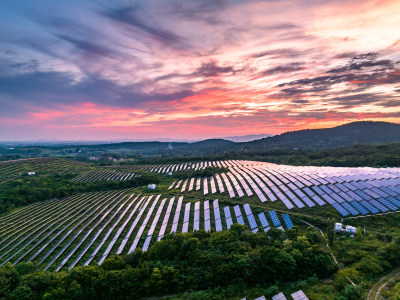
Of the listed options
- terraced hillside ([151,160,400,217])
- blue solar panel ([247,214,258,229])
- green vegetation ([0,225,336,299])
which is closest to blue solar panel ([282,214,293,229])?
terraced hillside ([151,160,400,217])

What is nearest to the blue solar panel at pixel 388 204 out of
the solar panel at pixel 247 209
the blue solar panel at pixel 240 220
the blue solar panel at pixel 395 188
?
the blue solar panel at pixel 395 188

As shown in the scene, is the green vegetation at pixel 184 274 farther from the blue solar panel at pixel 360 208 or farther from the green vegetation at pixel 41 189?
the green vegetation at pixel 41 189

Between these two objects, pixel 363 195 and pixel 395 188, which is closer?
pixel 363 195

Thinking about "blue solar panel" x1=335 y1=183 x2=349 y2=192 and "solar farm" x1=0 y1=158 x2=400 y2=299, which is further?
"blue solar panel" x1=335 y1=183 x2=349 y2=192

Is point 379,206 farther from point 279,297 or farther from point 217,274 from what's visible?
point 217,274

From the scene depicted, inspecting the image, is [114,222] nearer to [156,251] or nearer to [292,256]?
[156,251]

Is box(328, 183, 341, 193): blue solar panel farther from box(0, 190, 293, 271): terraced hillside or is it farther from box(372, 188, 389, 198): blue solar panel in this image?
box(0, 190, 293, 271): terraced hillside

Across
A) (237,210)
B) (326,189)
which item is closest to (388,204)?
(326,189)

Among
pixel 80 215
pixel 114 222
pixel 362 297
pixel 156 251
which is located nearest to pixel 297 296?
pixel 362 297
